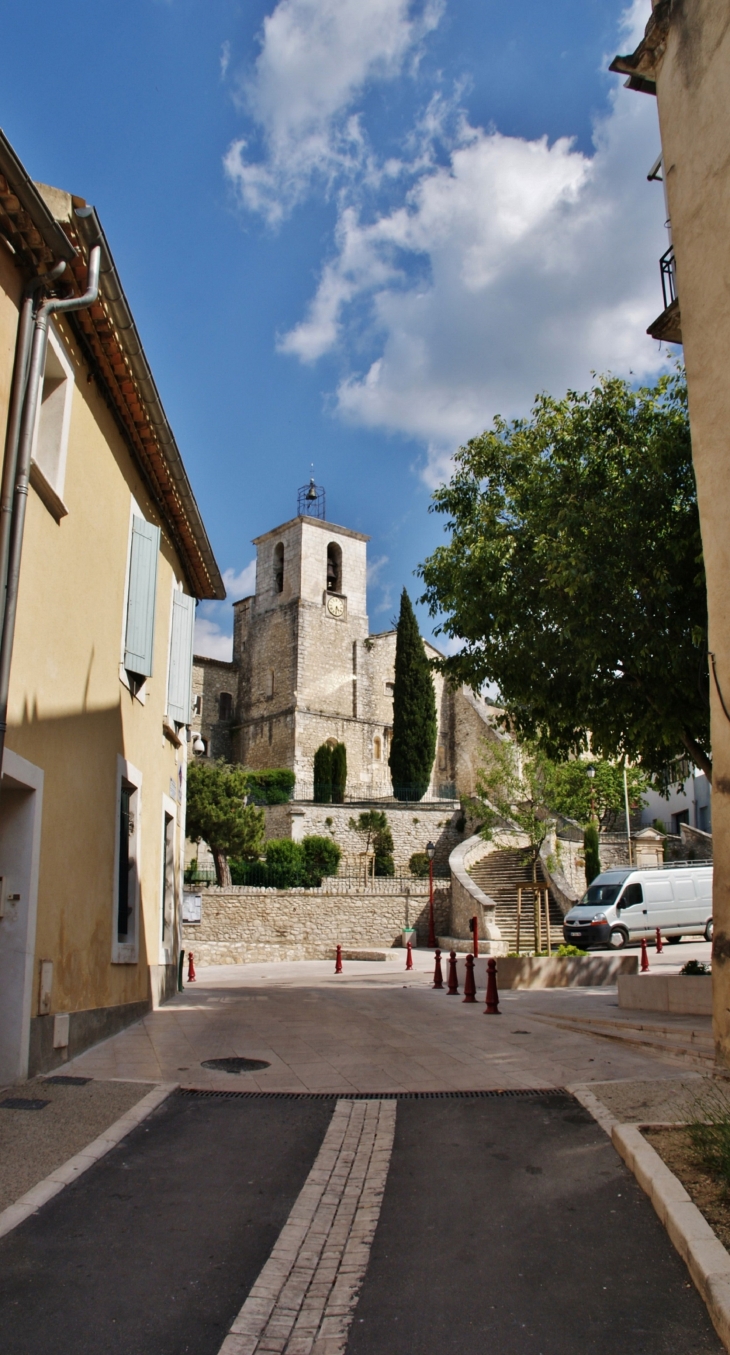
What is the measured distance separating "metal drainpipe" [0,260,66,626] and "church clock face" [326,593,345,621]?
44.9 m

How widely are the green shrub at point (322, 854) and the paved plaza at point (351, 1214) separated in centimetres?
2727

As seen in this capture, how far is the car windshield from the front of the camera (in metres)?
24.5

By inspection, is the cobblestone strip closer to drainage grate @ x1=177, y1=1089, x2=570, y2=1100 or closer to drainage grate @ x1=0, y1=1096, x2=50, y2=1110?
drainage grate @ x1=177, y1=1089, x2=570, y2=1100

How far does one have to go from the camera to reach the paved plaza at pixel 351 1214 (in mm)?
3281

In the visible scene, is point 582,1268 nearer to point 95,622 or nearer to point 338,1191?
point 338,1191

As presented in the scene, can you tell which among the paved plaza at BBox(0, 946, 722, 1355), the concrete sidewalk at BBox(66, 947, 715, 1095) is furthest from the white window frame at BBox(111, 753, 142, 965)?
the paved plaza at BBox(0, 946, 722, 1355)

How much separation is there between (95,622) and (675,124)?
277 inches

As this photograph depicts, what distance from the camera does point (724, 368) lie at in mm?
7590

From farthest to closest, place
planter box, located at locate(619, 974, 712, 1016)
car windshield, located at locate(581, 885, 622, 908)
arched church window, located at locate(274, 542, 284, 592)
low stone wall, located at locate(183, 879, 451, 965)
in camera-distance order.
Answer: arched church window, located at locate(274, 542, 284, 592), low stone wall, located at locate(183, 879, 451, 965), car windshield, located at locate(581, 885, 622, 908), planter box, located at locate(619, 974, 712, 1016)

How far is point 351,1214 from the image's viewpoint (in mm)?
4363

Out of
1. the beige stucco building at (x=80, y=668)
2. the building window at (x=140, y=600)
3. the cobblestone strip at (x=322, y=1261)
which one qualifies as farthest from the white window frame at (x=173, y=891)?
the cobblestone strip at (x=322, y=1261)

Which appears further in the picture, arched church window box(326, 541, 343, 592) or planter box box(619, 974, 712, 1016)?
arched church window box(326, 541, 343, 592)

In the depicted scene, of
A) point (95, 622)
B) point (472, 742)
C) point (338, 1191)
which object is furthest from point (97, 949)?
point (472, 742)

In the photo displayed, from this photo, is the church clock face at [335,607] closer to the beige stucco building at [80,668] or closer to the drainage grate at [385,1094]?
the beige stucco building at [80,668]
